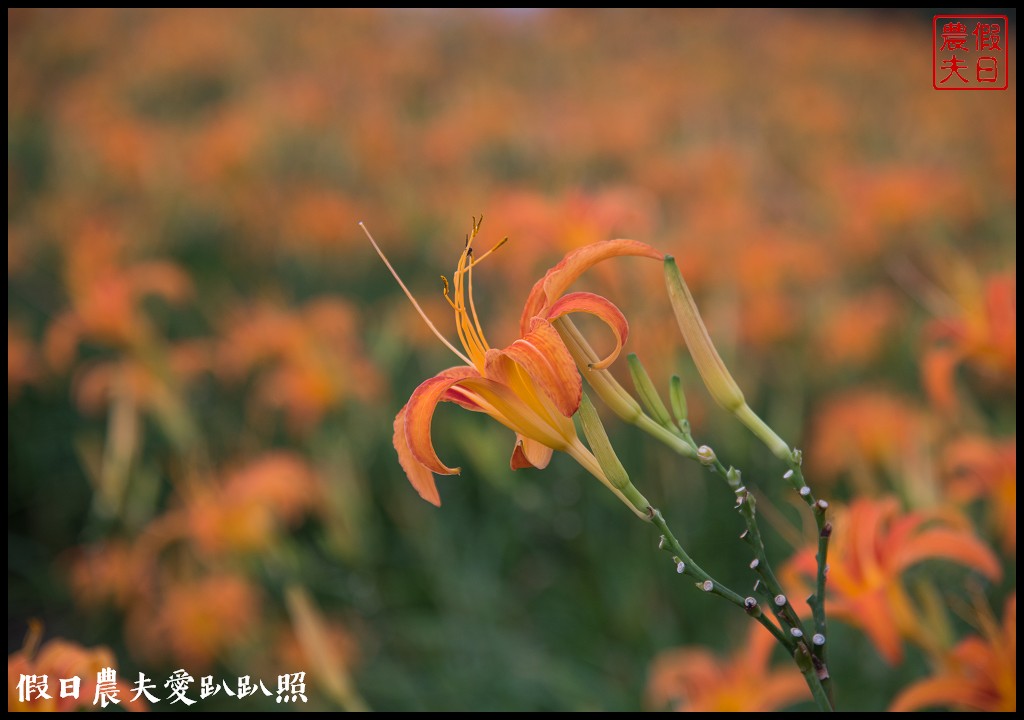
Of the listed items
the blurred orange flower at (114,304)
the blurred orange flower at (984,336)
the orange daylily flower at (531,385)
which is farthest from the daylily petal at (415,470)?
the blurred orange flower at (114,304)

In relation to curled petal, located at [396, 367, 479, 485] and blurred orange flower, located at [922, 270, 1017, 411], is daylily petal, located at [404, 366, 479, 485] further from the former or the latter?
blurred orange flower, located at [922, 270, 1017, 411]

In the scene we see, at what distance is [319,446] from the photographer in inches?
78.0

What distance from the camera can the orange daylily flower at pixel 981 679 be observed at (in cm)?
86

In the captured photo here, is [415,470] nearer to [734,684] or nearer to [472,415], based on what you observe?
[734,684]

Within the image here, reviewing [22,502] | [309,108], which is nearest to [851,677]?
[22,502]

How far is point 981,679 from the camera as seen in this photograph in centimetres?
88

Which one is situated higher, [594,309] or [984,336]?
[984,336]

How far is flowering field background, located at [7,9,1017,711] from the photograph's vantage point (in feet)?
4.57

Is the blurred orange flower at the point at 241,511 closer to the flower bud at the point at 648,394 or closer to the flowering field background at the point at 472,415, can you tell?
the flowering field background at the point at 472,415

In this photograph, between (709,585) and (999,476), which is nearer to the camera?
(709,585)

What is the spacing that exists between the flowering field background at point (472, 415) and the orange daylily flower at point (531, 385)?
45 cm

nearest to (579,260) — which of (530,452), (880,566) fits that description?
(530,452)

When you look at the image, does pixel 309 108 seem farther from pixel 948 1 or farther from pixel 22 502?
pixel 948 1

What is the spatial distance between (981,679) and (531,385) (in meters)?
0.65
